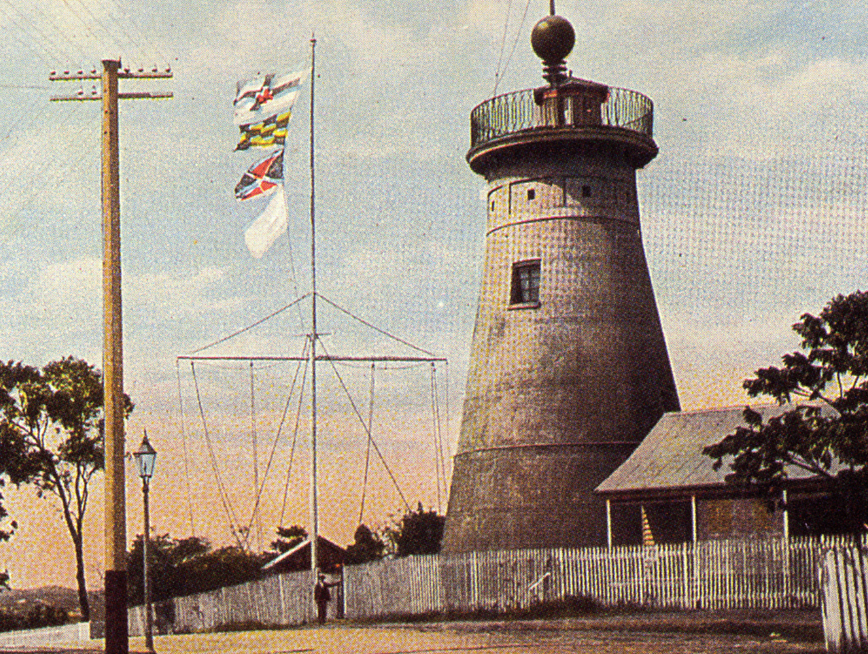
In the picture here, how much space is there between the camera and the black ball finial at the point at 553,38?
39031 millimetres

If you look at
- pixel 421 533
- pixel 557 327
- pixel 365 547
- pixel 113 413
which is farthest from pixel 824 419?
pixel 365 547

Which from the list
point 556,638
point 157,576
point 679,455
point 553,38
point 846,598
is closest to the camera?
point 846,598

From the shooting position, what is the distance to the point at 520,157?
39938 millimetres

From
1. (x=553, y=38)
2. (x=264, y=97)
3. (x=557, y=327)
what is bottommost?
(x=557, y=327)

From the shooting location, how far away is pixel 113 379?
808 inches

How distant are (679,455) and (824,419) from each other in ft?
44.8

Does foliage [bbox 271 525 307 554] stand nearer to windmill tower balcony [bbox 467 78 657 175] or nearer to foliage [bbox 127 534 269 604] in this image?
foliage [bbox 127 534 269 604]

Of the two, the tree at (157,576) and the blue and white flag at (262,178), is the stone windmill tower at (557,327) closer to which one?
the blue and white flag at (262,178)

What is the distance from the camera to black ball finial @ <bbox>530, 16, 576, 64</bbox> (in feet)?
128

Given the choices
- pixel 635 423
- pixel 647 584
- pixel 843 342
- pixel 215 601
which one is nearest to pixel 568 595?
pixel 647 584

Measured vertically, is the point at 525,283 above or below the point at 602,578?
above

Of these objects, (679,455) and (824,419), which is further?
(679,455)

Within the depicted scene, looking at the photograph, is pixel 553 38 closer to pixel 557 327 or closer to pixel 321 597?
pixel 557 327

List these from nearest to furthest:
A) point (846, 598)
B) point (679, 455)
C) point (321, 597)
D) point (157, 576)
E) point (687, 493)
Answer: point (846, 598) < point (687, 493) < point (679, 455) < point (321, 597) < point (157, 576)
